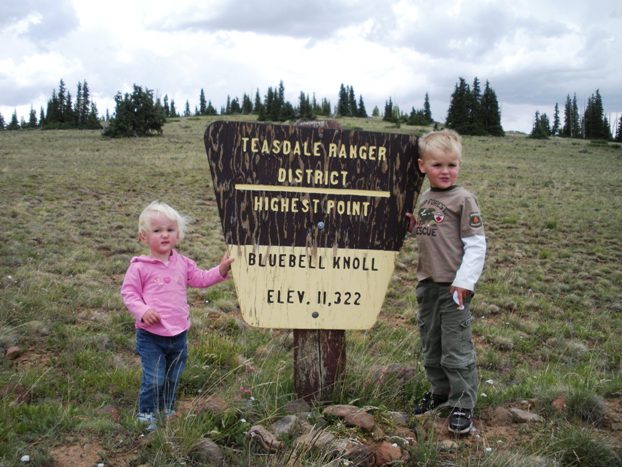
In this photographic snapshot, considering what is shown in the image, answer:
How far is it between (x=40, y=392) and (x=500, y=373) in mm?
3987

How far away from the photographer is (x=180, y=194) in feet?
56.1

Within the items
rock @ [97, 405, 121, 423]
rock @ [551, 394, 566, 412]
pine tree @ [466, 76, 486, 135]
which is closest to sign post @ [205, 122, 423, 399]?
rock @ [97, 405, 121, 423]

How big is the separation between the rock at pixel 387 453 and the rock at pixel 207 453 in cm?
82

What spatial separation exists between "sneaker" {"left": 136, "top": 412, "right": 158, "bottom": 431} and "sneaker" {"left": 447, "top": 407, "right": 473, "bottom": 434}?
1.77 m

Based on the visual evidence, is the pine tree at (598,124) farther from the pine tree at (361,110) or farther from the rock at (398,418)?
the rock at (398,418)

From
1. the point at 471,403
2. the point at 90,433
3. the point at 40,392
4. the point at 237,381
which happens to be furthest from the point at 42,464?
the point at 471,403

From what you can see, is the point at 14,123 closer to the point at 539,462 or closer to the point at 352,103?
the point at 352,103

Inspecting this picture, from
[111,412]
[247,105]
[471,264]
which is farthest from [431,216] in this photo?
[247,105]

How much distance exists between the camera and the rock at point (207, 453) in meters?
2.78

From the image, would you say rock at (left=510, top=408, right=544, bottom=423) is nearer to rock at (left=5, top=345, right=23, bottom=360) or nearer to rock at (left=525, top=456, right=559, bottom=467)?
rock at (left=525, top=456, right=559, bottom=467)

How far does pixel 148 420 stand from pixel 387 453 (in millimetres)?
1425

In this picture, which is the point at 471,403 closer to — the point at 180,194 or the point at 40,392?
the point at 40,392

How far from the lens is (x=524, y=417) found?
3477 mm

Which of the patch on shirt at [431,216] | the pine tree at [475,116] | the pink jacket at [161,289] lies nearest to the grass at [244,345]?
the pink jacket at [161,289]
